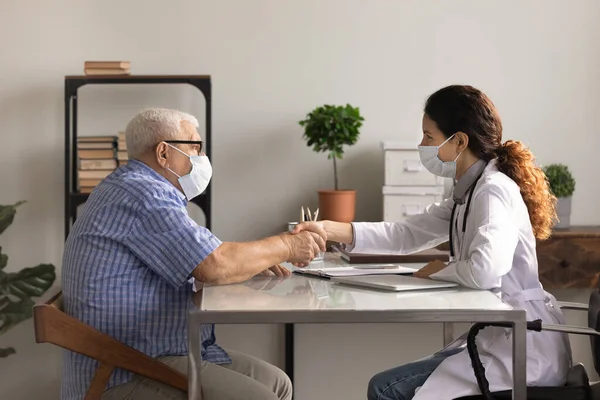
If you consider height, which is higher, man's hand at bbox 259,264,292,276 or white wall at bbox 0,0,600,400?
white wall at bbox 0,0,600,400

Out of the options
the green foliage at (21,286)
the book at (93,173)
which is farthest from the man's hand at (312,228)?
the green foliage at (21,286)

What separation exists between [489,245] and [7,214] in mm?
2077

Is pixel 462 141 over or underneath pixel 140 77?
underneath

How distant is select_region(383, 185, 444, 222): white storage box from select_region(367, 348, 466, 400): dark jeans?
118cm

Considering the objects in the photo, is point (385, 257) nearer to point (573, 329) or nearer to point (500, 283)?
point (500, 283)

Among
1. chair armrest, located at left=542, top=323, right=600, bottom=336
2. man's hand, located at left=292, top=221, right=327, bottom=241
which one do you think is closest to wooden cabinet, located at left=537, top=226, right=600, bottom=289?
man's hand, located at left=292, top=221, right=327, bottom=241

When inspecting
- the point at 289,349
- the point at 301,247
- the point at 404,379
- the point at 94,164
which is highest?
the point at 94,164

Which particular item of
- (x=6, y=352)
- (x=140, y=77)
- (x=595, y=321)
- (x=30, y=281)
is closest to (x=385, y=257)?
(x=595, y=321)

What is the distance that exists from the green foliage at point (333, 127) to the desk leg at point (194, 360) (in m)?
1.69

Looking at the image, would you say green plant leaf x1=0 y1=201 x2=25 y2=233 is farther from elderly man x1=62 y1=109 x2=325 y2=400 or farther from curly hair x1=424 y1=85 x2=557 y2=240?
curly hair x1=424 y1=85 x2=557 y2=240

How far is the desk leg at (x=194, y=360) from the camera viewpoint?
Answer: 188 centimetres

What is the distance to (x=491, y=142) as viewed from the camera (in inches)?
96.0

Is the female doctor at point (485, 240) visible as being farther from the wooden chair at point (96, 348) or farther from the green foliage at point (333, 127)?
the green foliage at point (333, 127)

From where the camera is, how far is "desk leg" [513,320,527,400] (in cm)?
189
